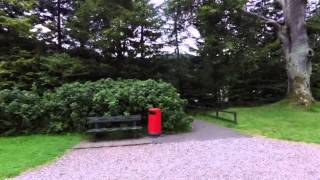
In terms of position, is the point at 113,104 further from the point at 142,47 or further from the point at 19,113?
the point at 142,47

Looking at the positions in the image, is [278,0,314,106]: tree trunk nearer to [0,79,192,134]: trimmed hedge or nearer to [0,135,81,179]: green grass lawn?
[0,79,192,134]: trimmed hedge

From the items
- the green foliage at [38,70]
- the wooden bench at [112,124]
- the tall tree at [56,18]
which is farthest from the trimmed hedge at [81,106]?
the tall tree at [56,18]

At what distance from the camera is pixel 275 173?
24.1ft

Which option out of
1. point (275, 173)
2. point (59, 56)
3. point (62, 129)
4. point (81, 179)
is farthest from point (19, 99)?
point (275, 173)

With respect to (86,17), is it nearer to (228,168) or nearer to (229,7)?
(229,7)

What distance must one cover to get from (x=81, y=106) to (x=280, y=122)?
6.93 m

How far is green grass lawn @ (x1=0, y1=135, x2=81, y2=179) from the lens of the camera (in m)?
8.30

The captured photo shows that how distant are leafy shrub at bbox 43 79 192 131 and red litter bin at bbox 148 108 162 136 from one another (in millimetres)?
537

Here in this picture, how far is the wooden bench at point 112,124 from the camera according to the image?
462 inches

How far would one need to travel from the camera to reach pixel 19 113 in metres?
12.7

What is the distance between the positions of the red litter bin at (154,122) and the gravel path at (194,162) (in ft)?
3.99

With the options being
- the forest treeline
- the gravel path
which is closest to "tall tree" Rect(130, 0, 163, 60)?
the forest treeline

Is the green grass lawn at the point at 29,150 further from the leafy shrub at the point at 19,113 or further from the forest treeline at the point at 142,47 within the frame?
the forest treeline at the point at 142,47

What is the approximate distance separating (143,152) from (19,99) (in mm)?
5480
